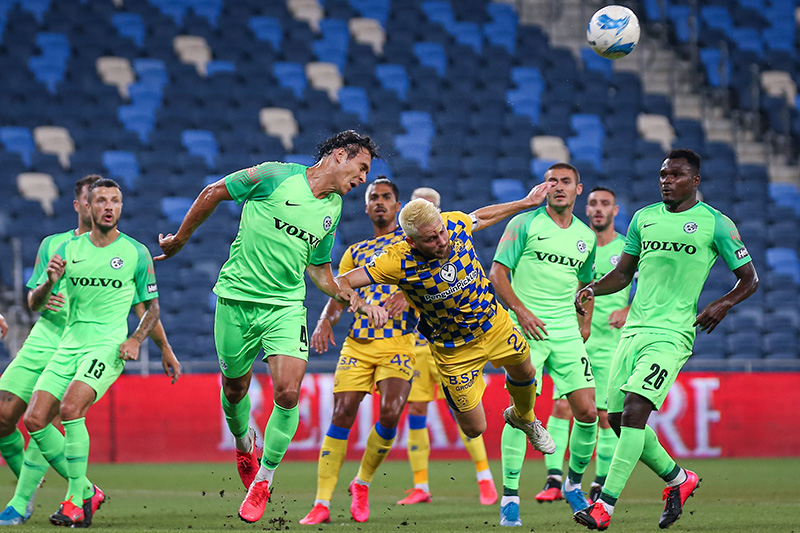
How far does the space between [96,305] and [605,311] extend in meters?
5.10

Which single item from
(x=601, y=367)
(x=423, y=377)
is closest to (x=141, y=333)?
(x=423, y=377)

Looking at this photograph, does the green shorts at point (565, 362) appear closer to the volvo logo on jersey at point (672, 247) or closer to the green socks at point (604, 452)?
the green socks at point (604, 452)

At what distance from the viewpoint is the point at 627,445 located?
6.52m

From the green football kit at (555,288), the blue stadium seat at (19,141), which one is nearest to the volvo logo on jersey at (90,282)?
the green football kit at (555,288)

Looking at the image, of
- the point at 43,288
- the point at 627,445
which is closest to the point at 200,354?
the point at 43,288

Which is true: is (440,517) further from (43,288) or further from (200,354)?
(200,354)

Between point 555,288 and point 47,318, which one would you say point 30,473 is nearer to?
point 47,318

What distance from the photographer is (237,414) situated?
7270mm

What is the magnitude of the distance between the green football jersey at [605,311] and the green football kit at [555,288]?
1368mm

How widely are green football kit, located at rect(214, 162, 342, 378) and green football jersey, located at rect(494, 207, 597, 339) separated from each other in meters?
2.14

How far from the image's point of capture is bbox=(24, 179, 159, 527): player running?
7160 millimetres

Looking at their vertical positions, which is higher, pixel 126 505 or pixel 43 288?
pixel 43 288

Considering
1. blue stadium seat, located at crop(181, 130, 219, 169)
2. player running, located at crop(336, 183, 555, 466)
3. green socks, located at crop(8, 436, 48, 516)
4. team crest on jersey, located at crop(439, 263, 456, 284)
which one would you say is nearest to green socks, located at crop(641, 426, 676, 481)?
player running, located at crop(336, 183, 555, 466)

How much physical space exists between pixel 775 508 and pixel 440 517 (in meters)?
A: 2.83
